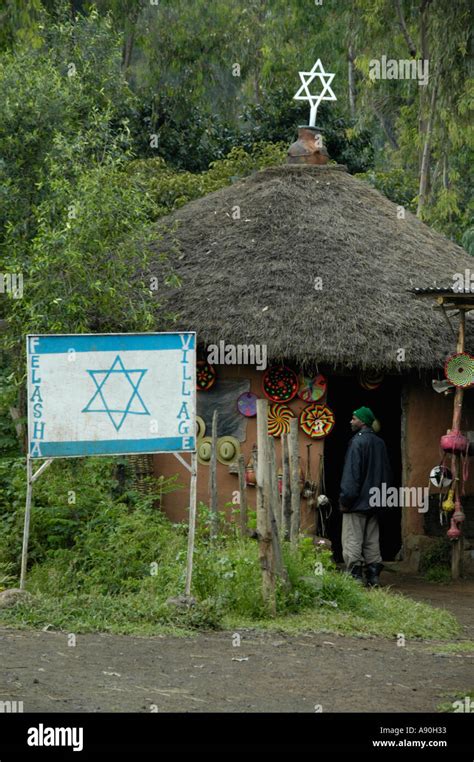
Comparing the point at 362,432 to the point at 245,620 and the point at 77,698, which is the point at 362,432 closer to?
the point at 245,620

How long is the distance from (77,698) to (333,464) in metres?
9.78

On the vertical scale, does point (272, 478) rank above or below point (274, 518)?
above

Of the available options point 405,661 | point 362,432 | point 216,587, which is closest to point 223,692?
point 405,661

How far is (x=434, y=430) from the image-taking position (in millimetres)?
13195

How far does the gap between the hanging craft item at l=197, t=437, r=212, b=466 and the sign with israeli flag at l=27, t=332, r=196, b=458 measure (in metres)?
4.23

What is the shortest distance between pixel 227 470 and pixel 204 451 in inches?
12.8

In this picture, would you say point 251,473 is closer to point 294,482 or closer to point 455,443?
point 455,443

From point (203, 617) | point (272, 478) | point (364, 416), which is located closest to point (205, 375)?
point (364, 416)

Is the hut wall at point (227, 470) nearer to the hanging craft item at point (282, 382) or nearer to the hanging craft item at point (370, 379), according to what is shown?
the hanging craft item at point (282, 382)

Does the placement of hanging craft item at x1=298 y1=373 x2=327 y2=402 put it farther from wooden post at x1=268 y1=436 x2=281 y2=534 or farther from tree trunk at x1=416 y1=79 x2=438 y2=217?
tree trunk at x1=416 y1=79 x2=438 y2=217

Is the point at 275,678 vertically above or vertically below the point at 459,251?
below

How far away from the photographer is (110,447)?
28.5 feet

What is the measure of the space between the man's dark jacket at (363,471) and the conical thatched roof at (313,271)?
157 centimetres

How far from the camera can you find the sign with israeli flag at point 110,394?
864 cm
